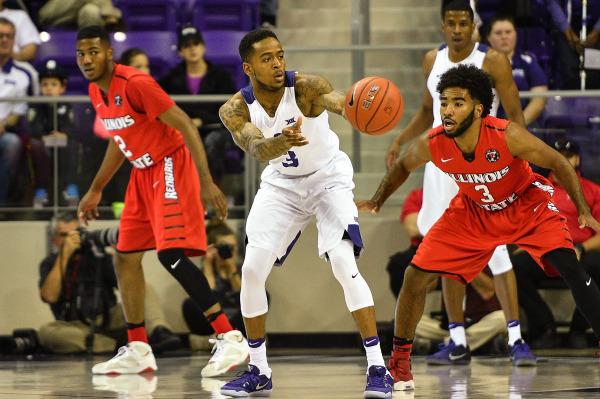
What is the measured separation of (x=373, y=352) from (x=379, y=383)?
0.58ft

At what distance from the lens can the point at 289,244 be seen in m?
6.49

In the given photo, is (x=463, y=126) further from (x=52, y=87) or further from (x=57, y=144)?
(x=52, y=87)

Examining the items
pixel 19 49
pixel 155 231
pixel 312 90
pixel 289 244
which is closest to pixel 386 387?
pixel 289 244

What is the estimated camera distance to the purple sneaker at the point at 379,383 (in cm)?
589

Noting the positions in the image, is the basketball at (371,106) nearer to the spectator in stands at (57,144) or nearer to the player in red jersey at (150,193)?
the player in red jersey at (150,193)

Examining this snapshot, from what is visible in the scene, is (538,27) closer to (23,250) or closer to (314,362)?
(314,362)

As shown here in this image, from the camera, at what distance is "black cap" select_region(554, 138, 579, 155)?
903 cm

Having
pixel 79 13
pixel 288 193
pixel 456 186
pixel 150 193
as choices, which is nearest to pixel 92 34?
pixel 150 193

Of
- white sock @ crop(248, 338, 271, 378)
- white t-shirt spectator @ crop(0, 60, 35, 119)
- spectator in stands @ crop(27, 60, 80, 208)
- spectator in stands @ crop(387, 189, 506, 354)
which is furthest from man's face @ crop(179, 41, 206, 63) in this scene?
white sock @ crop(248, 338, 271, 378)

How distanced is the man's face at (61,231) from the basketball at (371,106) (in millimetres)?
4225

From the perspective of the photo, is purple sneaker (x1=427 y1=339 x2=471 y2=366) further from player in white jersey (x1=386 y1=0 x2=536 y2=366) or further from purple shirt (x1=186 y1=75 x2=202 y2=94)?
purple shirt (x1=186 y1=75 x2=202 y2=94)

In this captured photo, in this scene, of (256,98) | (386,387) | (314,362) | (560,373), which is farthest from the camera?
(314,362)

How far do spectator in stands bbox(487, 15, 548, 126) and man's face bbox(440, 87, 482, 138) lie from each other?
346 centimetres

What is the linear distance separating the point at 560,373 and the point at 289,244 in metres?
2.13
